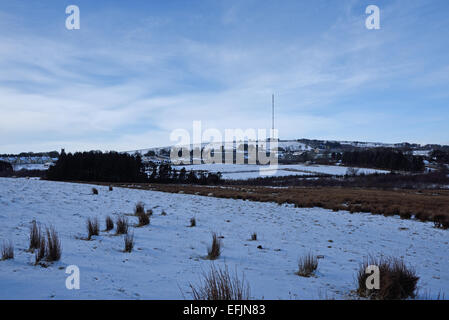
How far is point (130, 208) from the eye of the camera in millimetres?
11711

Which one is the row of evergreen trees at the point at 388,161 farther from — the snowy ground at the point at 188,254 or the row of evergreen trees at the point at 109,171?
the snowy ground at the point at 188,254

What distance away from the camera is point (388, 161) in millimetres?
107000

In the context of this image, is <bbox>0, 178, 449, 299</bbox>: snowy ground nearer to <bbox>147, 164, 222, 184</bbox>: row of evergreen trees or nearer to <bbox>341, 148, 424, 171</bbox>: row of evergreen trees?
<bbox>147, 164, 222, 184</bbox>: row of evergreen trees

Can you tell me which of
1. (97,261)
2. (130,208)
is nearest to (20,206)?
(130,208)

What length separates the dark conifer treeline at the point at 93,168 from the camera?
66312mm

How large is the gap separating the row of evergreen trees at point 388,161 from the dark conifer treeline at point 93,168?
94265 millimetres

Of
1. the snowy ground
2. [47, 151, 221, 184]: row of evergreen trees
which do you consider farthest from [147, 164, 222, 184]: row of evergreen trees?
the snowy ground

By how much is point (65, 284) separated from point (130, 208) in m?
8.51

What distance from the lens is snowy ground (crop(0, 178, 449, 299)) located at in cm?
364

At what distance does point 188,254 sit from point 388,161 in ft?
397

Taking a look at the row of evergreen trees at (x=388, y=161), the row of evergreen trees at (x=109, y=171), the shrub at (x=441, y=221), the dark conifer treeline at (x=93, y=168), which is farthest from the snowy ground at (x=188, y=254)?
the row of evergreen trees at (x=388, y=161)

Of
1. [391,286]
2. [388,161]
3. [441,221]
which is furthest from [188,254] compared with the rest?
[388,161]

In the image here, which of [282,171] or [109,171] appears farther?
[282,171]

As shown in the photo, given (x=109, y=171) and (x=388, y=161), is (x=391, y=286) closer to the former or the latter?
(x=109, y=171)
